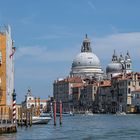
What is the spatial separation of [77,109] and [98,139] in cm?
10088

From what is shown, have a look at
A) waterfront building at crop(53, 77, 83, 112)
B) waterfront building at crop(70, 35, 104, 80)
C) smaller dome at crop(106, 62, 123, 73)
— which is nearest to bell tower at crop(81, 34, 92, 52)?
waterfront building at crop(70, 35, 104, 80)

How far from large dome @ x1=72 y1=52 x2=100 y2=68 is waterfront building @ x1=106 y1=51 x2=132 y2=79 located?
2.99 metres

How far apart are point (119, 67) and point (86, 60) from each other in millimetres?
7619

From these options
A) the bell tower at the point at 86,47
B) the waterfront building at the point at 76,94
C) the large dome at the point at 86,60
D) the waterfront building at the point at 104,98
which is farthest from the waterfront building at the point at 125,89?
the bell tower at the point at 86,47

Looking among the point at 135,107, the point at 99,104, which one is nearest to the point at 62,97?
the point at 99,104

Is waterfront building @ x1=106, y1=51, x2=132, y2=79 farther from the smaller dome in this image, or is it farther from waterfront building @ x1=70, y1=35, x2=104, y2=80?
waterfront building @ x1=70, y1=35, x2=104, y2=80

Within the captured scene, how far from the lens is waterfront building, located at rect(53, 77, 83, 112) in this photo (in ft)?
434

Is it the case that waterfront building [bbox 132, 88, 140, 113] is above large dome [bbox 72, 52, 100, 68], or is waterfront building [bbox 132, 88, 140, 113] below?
below

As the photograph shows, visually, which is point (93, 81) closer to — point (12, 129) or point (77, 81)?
point (77, 81)

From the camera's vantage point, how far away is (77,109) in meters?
128

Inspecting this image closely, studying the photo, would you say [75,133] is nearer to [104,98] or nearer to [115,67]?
[104,98]

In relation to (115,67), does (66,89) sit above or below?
below

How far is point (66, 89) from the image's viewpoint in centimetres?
13425

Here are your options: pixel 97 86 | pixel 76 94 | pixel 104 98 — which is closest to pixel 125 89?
pixel 104 98
